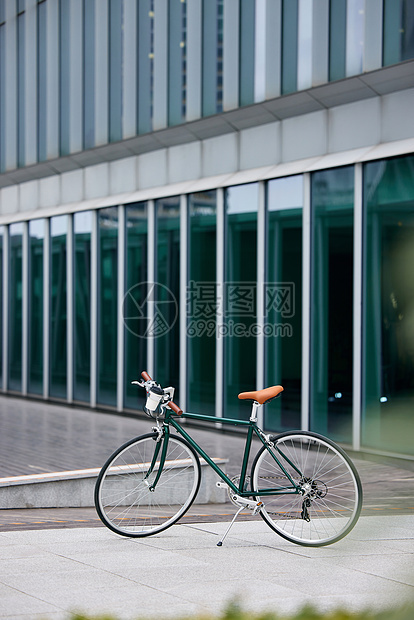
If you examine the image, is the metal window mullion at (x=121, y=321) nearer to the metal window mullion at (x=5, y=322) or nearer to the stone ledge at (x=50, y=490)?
the metal window mullion at (x=5, y=322)

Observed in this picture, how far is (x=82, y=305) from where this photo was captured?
1769cm

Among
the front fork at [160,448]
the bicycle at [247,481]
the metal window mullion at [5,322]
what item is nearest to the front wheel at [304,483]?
the bicycle at [247,481]

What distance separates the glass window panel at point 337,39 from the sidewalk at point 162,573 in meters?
7.90

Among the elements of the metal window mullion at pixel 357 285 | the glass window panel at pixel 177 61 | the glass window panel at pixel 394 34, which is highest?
the glass window panel at pixel 177 61

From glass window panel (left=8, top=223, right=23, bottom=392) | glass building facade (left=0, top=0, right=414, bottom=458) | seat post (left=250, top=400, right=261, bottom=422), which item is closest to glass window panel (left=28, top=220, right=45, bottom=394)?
glass building facade (left=0, top=0, right=414, bottom=458)

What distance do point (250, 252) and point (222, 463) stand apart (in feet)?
20.2

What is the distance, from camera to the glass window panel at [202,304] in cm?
1431

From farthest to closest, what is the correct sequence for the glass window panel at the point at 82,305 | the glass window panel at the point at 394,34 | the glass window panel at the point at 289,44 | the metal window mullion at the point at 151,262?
1. the glass window panel at the point at 82,305
2. the metal window mullion at the point at 151,262
3. the glass window panel at the point at 289,44
4. the glass window panel at the point at 394,34

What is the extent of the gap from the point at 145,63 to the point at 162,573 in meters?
13.0

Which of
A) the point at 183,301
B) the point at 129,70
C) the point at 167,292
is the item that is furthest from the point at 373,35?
the point at 129,70

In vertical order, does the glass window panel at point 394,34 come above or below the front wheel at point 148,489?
above

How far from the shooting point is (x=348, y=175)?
11.6 metres

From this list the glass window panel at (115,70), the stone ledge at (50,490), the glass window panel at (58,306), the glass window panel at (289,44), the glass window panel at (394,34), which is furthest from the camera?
the glass window panel at (58,306)

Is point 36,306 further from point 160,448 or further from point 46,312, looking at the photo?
point 160,448
